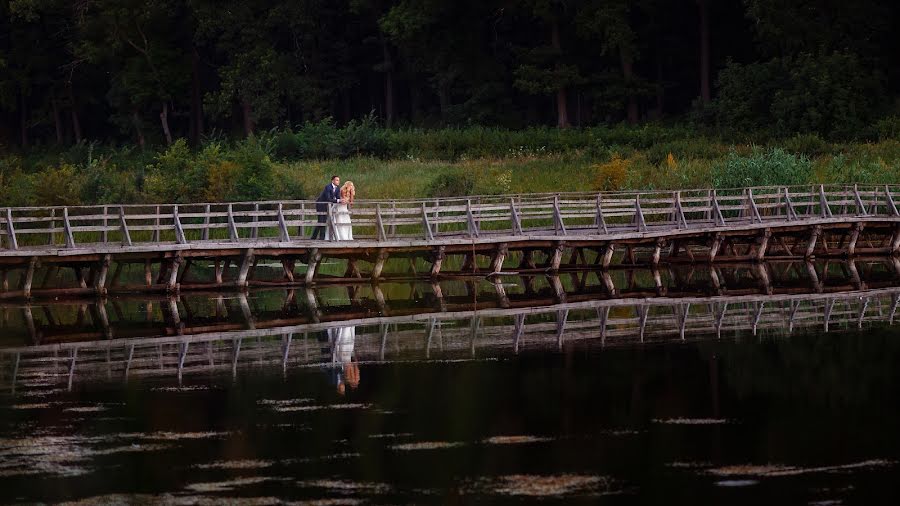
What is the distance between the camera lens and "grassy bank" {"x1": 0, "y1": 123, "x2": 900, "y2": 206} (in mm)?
54969

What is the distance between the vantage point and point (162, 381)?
28.4 meters

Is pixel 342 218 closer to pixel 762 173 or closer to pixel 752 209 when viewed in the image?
pixel 752 209

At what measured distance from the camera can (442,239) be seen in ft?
148

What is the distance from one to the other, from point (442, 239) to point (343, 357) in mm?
14406

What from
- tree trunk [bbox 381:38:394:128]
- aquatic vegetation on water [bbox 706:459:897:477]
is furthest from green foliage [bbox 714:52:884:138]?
aquatic vegetation on water [bbox 706:459:897:477]

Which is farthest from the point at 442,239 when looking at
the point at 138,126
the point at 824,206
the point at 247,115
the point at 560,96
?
the point at 138,126

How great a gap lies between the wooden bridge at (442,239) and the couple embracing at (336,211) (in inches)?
9.2

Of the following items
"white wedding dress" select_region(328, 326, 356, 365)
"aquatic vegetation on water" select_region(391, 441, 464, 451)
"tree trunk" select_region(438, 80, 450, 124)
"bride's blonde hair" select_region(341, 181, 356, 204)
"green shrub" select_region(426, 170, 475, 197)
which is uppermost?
"aquatic vegetation on water" select_region(391, 441, 464, 451)

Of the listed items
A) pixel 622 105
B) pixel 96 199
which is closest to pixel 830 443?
pixel 96 199

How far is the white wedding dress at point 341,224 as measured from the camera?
145 ft

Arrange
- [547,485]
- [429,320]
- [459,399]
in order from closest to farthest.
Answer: [547,485] < [459,399] < [429,320]

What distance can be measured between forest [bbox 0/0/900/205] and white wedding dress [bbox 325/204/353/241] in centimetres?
997

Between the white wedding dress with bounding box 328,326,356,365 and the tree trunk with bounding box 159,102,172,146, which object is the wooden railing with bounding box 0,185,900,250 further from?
the tree trunk with bounding box 159,102,172,146

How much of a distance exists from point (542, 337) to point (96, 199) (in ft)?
87.3
